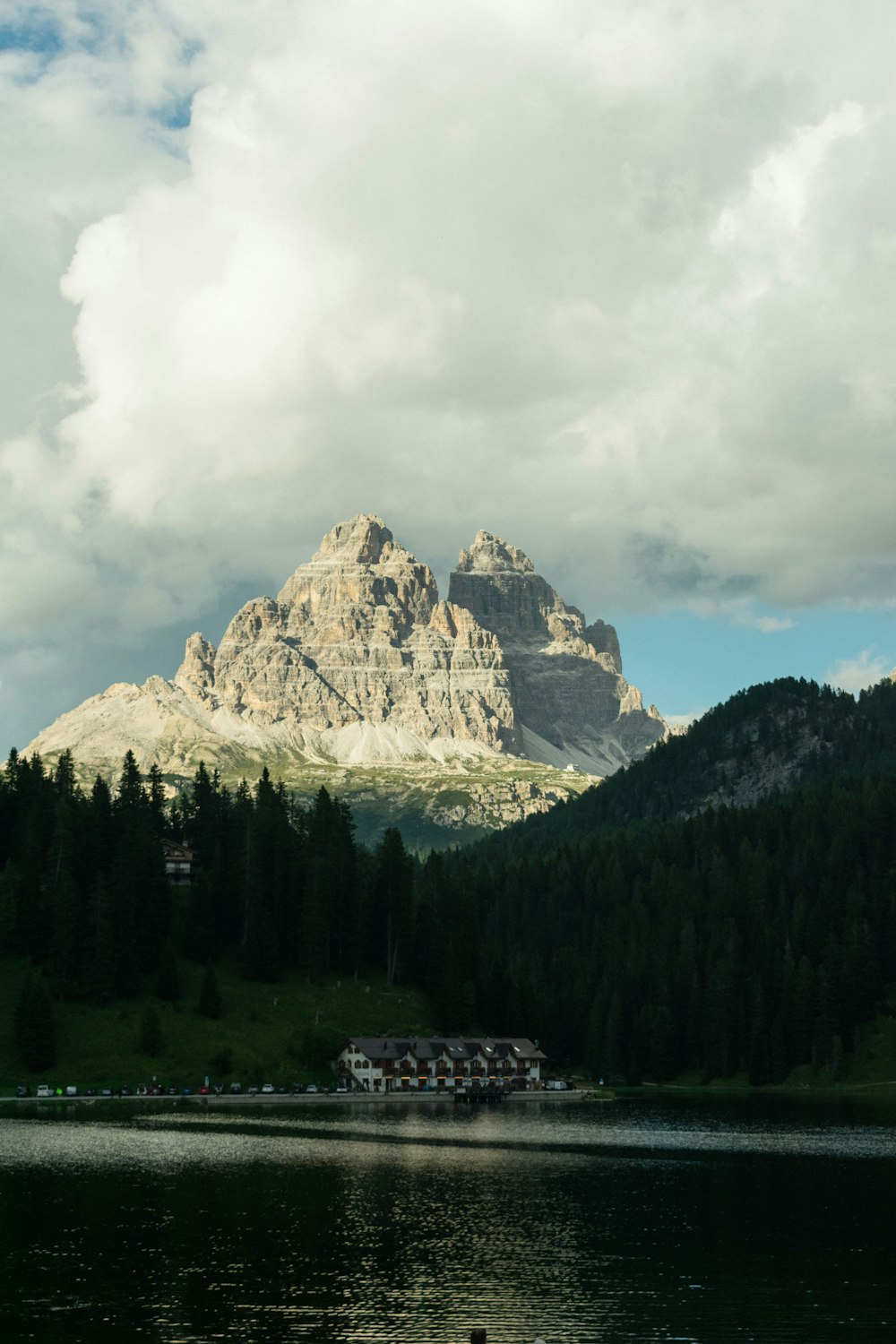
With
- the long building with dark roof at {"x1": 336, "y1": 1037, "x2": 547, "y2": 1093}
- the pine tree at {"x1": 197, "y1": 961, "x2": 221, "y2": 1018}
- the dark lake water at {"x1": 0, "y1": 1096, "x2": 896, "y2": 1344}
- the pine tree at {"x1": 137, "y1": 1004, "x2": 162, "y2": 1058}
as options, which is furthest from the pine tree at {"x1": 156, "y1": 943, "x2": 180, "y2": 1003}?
the dark lake water at {"x1": 0, "y1": 1096, "x2": 896, "y2": 1344}

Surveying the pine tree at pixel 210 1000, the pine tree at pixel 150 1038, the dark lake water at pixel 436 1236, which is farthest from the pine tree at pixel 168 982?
the dark lake water at pixel 436 1236

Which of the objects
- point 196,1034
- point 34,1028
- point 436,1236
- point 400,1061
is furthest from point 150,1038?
point 436,1236

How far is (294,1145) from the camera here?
122 m

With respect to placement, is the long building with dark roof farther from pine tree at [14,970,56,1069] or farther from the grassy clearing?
pine tree at [14,970,56,1069]

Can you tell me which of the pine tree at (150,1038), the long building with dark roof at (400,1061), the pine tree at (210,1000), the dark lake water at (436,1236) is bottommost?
the dark lake water at (436,1236)

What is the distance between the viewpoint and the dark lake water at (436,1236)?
60.1 m

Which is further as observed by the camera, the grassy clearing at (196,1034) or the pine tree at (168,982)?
the pine tree at (168,982)

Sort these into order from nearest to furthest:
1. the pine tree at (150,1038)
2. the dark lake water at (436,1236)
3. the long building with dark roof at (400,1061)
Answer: the dark lake water at (436,1236) < the pine tree at (150,1038) < the long building with dark roof at (400,1061)

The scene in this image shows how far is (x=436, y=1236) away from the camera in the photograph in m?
79.4

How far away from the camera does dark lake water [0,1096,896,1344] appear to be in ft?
197

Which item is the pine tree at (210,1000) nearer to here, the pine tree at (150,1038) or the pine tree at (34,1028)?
the pine tree at (150,1038)

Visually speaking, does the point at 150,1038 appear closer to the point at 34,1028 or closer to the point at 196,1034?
the point at 196,1034

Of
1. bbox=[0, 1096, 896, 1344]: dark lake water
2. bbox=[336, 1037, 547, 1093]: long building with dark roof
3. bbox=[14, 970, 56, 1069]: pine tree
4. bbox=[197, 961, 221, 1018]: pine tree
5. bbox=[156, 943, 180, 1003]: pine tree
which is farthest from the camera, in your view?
bbox=[336, 1037, 547, 1093]: long building with dark roof

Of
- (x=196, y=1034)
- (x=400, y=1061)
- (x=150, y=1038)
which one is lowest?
(x=400, y=1061)
